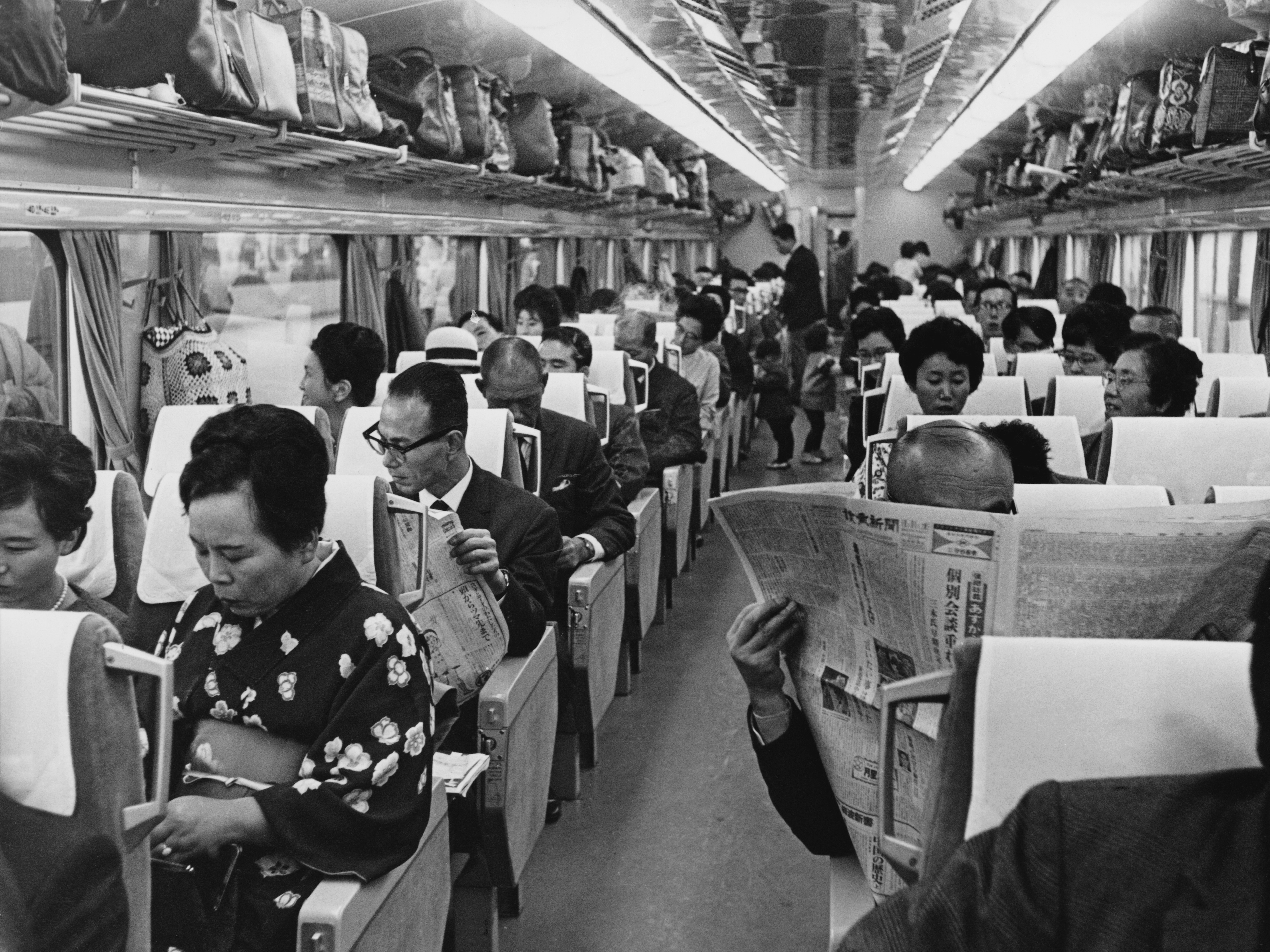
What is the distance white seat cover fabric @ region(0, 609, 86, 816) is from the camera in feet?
5.84

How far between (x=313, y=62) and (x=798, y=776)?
410 cm

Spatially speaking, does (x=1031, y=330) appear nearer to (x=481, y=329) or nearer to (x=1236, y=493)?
(x=481, y=329)

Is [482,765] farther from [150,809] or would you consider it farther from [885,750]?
[885,750]

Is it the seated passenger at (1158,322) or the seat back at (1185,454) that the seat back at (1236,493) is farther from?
the seated passenger at (1158,322)

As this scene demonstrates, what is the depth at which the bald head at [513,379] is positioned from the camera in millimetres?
4859

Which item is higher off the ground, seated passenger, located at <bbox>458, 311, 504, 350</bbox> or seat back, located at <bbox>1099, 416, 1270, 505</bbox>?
seated passenger, located at <bbox>458, 311, 504, 350</bbox>

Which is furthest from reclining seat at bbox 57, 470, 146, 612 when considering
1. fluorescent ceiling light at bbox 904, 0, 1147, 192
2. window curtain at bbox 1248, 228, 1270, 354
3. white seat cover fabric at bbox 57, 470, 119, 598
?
window curtain at bbox 1248, 228, 1270, 354

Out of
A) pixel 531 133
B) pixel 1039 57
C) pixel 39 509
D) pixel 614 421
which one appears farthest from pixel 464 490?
pixel 1039 57

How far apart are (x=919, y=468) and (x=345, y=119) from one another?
4.17 meters

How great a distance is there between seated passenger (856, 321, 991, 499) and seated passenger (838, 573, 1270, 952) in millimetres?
3700

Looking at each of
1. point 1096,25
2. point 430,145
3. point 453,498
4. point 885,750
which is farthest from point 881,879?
point 1096,25

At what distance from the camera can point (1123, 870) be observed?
1366 millimetres

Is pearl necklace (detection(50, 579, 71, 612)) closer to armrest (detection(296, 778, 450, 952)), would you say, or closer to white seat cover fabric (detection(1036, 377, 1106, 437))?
armrest (detection(296, 778, 450, 952))

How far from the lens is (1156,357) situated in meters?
4.98
